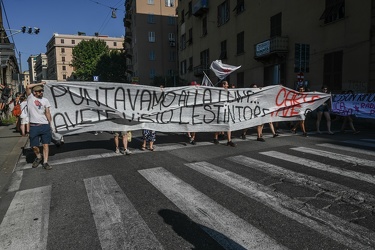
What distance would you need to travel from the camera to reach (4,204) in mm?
4191

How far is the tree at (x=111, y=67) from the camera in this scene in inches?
2488

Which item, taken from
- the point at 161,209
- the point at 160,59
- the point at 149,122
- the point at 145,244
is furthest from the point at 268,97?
the point at 160,59

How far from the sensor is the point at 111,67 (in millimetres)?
64375

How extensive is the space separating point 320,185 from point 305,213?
1.23 m

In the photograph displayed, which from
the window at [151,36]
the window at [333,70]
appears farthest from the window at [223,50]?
the window at [151,36]

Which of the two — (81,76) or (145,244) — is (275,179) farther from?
(81,76)

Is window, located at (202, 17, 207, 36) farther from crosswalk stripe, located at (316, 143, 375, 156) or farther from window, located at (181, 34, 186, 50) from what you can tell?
crosswalk stripe, located at (316, 143, 375, 156)

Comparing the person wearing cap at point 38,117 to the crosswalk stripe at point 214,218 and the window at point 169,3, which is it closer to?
the crosswalk stripe at point 214,218

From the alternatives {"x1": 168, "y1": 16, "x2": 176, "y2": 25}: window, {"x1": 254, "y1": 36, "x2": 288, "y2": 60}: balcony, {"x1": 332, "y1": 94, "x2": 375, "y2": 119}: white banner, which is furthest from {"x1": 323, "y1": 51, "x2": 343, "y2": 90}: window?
{"x1": 168, "y1": 16, "x2": 176, "y2": 25}: window

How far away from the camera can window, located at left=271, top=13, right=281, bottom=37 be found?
1926 centimetres

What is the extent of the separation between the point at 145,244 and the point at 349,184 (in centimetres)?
354

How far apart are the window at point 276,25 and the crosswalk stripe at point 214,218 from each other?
1746 cm

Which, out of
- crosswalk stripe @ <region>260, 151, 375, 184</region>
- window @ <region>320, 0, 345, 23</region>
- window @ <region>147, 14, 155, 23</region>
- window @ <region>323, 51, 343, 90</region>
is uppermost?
window @ <region>147, 14, 155, 23</region>

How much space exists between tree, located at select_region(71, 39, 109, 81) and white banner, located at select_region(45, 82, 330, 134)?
6435 cm
